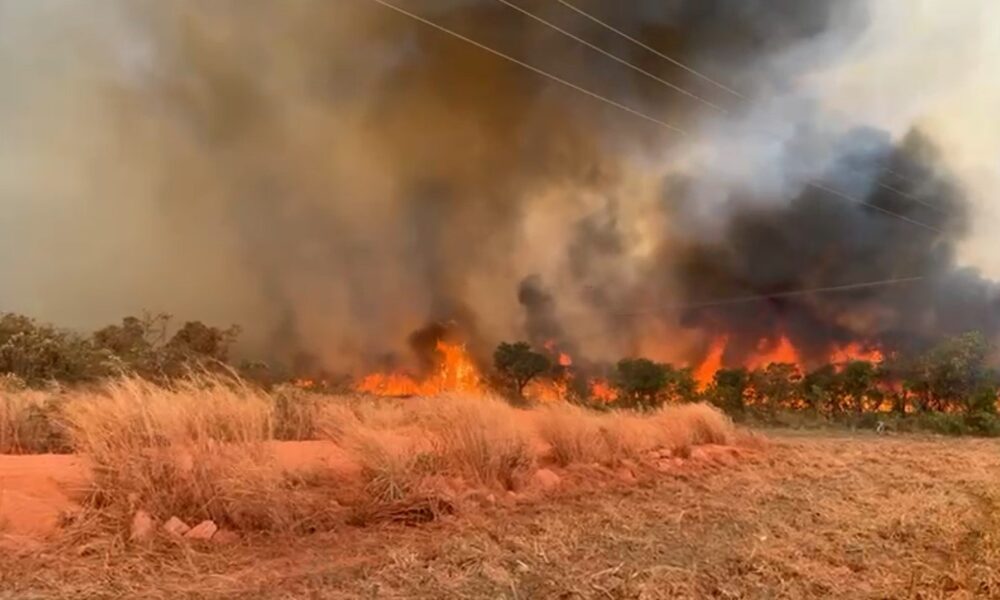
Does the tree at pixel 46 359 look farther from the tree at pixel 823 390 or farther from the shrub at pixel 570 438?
the tree at pixel 823 390

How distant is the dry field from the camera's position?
4.32 metres

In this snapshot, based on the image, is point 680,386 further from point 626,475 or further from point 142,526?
point 142,526

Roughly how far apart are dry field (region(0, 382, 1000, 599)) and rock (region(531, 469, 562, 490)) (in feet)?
0.12

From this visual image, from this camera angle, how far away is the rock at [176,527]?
17.3ft

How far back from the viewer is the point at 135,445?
20.2 ft

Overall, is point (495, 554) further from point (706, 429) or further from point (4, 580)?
point (706, 429)

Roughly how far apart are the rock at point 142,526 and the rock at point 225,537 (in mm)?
460

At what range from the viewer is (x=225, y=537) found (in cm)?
545

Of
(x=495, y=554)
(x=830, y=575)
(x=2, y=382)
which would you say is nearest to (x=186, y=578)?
(x=495, y=554)

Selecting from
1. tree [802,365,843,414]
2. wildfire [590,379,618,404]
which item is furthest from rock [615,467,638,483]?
tree [802,365,843,414]

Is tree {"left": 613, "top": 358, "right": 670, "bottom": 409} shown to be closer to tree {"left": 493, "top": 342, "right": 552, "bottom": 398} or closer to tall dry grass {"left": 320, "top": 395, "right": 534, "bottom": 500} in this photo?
tree {"left": 493, "top": 342, "right": 552, "bottom": 398}

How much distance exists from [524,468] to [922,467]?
7110 millimetres

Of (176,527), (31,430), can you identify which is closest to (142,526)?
(176,527)

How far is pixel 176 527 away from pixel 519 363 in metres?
26.9
